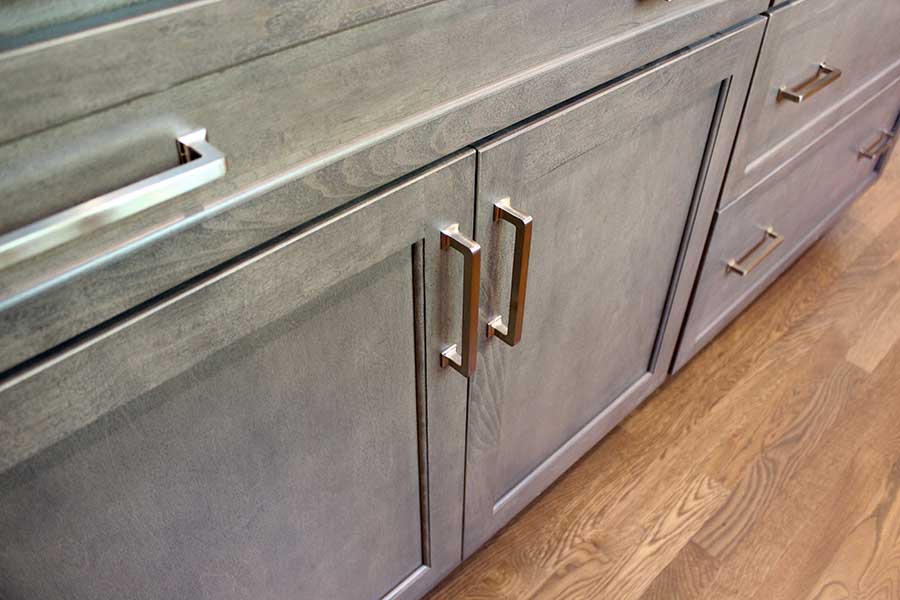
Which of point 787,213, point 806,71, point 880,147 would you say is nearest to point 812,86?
point 806,71

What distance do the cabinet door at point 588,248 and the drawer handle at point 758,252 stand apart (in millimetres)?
120

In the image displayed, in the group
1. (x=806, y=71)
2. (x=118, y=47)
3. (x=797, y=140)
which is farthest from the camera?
(x=797, y=140)

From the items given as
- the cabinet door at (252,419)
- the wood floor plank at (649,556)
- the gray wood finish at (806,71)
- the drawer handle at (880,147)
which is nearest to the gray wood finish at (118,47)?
the cabinet door at (252,419)

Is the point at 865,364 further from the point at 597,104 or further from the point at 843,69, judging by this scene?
the point at 597,104

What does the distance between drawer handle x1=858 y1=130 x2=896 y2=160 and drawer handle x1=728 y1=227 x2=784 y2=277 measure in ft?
1.04

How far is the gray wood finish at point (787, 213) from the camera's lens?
1065 mm

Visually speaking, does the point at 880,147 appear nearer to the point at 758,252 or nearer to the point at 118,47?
the point at 758,252

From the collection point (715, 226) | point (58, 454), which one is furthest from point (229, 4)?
point (715, 226)

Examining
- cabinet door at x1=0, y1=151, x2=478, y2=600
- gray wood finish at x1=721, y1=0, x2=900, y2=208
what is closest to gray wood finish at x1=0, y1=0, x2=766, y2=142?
cabinet door at x1=0, y1=151, x2=478, y2=600

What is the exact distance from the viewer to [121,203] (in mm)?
360

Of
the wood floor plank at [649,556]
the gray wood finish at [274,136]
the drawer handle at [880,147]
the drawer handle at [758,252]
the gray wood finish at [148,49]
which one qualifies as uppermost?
the gray wood finish at [148,49]

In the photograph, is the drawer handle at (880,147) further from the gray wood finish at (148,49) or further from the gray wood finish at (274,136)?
the gray wood finish at (148,49)

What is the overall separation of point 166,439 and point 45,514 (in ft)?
0.26

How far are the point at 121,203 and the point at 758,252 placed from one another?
106 cm
